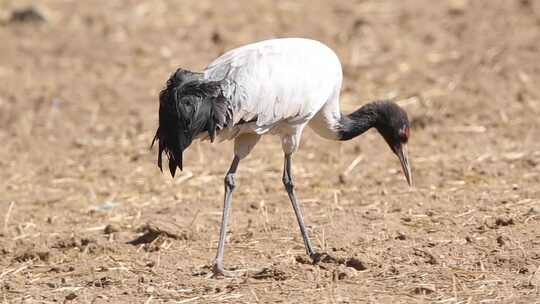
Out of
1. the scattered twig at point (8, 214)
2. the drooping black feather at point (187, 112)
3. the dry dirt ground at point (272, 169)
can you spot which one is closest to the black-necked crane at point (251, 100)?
the drooping black feather at point (187, 112)

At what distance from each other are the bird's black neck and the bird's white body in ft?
1.48

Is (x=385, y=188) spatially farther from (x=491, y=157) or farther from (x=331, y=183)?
(x=491, y=157)

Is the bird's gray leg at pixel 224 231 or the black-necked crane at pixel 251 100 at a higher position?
the black-necked crane at pixel 251 100

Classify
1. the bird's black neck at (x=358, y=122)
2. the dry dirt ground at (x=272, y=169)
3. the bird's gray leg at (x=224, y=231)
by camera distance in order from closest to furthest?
the dry dirt ground at (x=272, y=169)
the bird's gray leg at (x=224, y=231)
the bird's black neck at (x=358, y=122)

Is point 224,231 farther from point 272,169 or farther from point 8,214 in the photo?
point 272,169

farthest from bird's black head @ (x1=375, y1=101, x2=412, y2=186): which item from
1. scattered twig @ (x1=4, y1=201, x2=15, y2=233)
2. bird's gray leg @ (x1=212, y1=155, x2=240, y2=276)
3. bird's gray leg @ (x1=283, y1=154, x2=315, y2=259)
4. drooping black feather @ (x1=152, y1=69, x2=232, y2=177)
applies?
scattered twig @ (x1=4, y1=201, x2=15, y2=233)

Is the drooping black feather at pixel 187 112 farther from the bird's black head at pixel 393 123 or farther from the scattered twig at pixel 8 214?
the scattered twig at pixel 8 214

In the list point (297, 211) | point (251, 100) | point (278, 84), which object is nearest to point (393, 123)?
point (297, 211)

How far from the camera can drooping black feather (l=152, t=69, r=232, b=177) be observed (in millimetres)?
7230

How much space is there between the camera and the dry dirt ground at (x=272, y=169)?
24.1 feet

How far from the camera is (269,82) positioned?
25.1ft

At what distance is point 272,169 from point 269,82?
3.03 metres

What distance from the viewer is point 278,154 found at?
11086 millimetres

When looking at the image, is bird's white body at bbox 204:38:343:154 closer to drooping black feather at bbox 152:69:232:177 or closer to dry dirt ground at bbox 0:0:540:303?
drooping black feather at bbox 152:69:232:177
